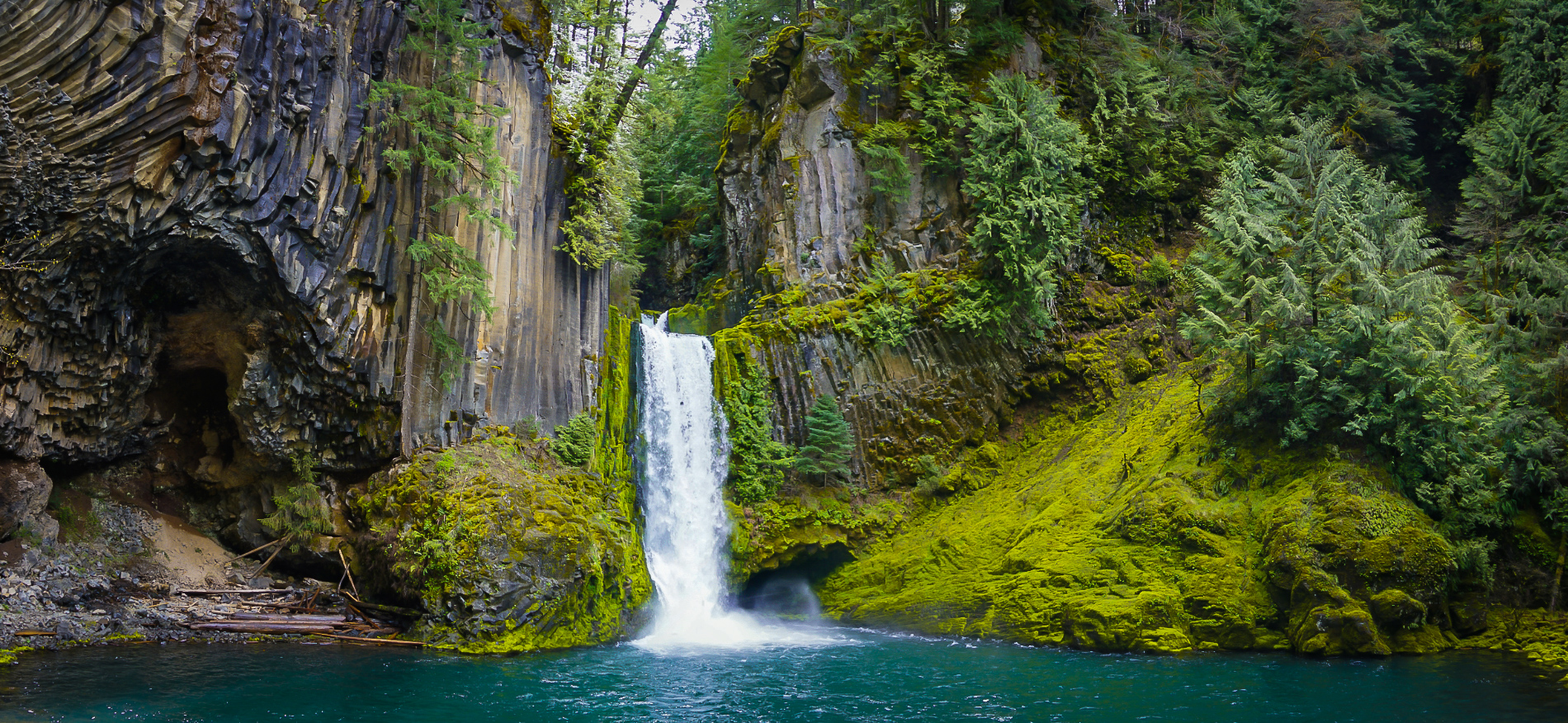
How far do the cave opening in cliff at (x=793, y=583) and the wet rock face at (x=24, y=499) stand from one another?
42.1 ft

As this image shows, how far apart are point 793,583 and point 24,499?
14317 millimetres

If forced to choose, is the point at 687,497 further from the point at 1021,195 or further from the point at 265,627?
the point at 1021,195

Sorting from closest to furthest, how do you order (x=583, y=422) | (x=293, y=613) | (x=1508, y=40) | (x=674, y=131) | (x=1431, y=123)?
(x=293, y=613)
(x=583, y=422)
(x=1508, y=40)
(x=1431, y=123)
(x=674, y=131)

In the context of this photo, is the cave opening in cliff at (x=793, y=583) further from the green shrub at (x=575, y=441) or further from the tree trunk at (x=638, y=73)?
the tree trunk at (x=638, y=73)

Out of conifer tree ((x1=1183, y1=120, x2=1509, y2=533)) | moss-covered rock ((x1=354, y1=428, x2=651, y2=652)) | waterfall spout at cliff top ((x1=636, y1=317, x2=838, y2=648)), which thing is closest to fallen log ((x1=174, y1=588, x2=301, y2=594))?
moss-covered rock ((x1=354, y1=428, x2=651, y2=652))

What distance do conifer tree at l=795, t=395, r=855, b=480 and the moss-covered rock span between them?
213 inches

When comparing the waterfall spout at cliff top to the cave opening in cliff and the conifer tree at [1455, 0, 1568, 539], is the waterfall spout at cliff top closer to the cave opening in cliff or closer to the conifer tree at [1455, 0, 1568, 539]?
the cave opening in cliff

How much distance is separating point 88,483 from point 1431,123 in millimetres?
32245

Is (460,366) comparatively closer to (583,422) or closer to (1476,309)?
(583,422)

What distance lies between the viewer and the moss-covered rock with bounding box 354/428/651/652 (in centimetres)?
1484

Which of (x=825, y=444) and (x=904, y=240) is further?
(x=904, y=240)

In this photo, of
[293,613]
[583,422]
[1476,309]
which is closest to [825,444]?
[583,422]

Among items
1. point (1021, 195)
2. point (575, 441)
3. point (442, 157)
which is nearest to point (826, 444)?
point (575, 441)

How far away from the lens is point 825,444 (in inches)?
853
